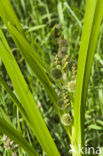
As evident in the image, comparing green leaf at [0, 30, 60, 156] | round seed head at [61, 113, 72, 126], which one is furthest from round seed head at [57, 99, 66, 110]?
green leaf at [0, 30, 60, 156]

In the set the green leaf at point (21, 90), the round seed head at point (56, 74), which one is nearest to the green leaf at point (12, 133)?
the green leaf at point (21, 90)

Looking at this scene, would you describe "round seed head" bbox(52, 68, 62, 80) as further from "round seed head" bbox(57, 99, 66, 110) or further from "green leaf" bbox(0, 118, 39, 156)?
"green leaf" bbox(0, 118, 39, 156)

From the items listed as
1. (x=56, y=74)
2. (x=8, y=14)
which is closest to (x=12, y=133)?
(x=56, y=74)

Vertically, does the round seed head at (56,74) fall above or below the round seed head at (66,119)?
above

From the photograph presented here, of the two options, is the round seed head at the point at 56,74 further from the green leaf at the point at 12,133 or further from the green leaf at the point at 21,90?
the green leaf at the point at 12,133

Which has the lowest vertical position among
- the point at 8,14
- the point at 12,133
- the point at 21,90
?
the point at 12,133

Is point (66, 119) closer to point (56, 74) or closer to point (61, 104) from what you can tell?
Answer: point (61, 104)

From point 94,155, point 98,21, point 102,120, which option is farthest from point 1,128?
point 102,120

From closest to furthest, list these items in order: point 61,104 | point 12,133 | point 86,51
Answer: point 86,51 < point 12,133 < point 61,104

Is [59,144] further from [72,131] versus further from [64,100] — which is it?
[64,100]

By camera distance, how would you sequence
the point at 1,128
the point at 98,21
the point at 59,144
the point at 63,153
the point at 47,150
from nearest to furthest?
the point at 98,21 → the point at 1,128 → the point at 47,150 → the point at 63,153 → the point at 59,144

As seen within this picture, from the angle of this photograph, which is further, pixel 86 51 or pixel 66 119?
pixel 66 119
